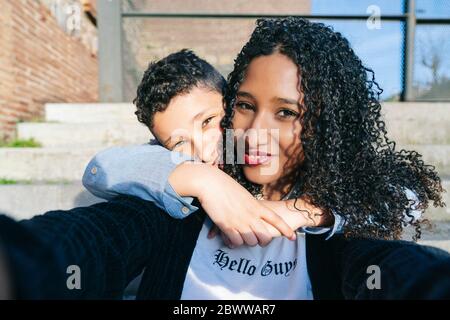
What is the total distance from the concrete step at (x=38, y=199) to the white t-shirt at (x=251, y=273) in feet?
4.03

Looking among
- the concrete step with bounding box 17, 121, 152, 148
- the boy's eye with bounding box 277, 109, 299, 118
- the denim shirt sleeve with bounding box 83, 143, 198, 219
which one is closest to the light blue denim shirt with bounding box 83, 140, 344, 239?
the denim shirt sleeve with bounding box 83, 143, 198, 219

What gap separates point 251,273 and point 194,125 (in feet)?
1.84

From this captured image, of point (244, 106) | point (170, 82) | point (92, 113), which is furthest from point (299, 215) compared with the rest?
point (92, 113)

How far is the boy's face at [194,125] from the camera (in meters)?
1.27

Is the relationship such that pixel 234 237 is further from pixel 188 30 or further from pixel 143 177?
pixel 188 30

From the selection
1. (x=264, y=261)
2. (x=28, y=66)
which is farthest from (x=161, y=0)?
(x=264, y=261)

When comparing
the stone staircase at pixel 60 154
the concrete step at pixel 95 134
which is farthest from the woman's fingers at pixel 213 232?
the concrete step at pixel 95 134

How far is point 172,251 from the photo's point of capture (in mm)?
1112

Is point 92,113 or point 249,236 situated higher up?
point 92,113

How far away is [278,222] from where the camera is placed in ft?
3.14

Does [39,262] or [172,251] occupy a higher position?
[39,262]

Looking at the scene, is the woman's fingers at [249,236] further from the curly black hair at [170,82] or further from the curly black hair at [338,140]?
the curly black hair at [170,82]

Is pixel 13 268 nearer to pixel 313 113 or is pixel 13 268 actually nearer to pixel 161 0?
pixel 313 113

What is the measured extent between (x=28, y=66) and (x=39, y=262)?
3914mm
